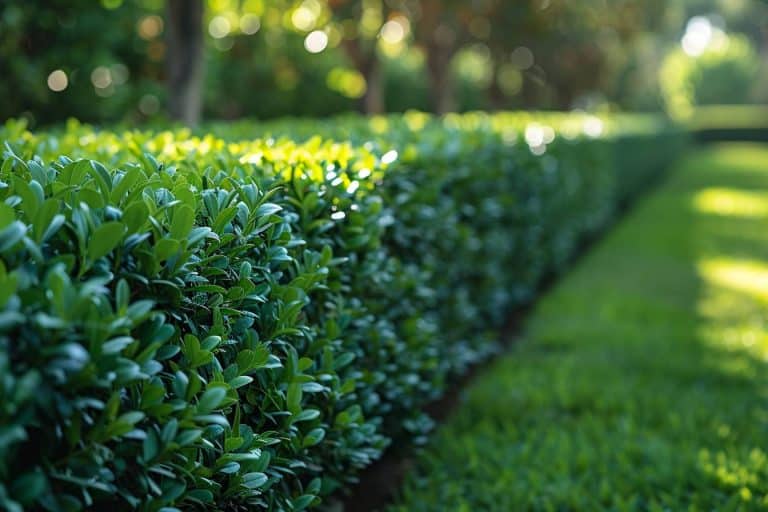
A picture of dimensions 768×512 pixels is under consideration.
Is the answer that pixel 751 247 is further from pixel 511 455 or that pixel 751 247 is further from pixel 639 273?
pixel 511 455

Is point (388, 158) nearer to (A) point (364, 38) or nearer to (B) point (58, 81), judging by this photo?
(B) point (58, 81)

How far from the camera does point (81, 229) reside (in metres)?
1.88

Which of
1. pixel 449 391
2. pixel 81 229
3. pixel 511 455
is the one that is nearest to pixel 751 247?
pixel 449 391

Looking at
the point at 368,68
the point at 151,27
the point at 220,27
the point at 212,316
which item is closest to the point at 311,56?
the point at 220,27

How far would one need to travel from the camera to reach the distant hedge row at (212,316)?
1741 mm

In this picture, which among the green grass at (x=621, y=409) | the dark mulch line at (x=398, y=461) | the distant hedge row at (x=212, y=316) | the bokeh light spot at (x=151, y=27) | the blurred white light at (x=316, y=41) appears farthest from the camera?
the blurred white light at (x=316, y=41)

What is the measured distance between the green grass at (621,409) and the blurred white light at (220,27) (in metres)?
10.8

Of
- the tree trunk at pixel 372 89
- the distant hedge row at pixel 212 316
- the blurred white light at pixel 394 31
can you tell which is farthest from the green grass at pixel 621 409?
the blurred white light at pixel 394 31

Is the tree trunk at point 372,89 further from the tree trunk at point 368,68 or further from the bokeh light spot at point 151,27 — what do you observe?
the bokeh light spot at point 151,27

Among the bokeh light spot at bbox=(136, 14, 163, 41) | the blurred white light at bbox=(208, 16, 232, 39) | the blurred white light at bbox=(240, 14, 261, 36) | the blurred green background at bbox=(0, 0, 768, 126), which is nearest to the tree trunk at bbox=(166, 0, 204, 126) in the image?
the blurred green background at bbox=(0, 0, 768, 126)

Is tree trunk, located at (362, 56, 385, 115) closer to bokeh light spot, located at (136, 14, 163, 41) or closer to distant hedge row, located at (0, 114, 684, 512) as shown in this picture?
bokeh light spot, located at (136, 14, 163, 41)

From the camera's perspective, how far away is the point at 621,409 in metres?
4.73

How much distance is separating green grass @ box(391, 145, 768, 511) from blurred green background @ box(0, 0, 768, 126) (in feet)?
13.1

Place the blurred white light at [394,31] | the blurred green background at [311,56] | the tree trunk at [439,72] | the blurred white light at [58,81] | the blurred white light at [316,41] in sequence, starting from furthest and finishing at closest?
the tree trunk at [439,72], the blurred white light at [394,31], the blurred white light at [316,41], the blurred white light at [58,81], the blurred green background at [311,56]
